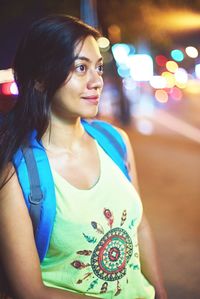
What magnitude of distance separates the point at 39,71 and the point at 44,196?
58 cm

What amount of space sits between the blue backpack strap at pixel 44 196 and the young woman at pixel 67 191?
0.03 metres

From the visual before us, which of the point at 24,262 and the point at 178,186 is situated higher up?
the point at 24,262

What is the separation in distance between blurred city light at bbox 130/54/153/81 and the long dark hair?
61.1 ft

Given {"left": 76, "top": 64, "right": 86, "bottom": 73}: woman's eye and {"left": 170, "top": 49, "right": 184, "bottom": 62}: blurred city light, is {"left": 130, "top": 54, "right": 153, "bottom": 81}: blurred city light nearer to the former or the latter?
{"left": 170, "top": 49, "right": 184, "bottom": 62}: blurred city light

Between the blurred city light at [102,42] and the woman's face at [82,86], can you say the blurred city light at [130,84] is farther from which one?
the woman's face at [82,86]

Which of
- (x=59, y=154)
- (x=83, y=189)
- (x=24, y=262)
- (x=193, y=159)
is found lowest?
(x=193, y=159)

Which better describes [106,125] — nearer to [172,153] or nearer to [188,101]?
[172,153]

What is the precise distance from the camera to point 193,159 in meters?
8.73

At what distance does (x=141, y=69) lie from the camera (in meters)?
21.3

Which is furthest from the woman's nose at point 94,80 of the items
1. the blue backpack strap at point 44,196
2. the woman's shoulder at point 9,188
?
the woman's shoulder at point 9,188

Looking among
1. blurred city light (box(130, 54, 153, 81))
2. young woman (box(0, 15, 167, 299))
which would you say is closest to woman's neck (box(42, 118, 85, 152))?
young woman (box(0, 15, 167, 299))

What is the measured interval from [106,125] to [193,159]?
22.2 feet

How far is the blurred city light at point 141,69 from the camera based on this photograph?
20.5 metres

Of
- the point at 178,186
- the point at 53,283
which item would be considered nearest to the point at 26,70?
the point at 53,283
